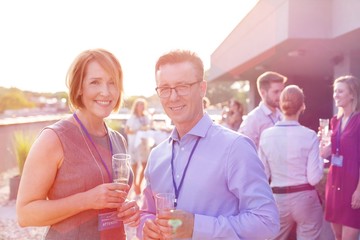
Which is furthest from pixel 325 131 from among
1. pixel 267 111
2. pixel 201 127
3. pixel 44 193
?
pixel 44 193

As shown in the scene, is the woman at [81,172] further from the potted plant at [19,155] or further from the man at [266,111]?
the potted plant at [19,155]

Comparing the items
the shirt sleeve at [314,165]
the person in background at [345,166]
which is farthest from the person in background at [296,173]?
the person in background at [345,166]

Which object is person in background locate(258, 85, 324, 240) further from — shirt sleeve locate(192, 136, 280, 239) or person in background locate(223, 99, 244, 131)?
person in background locate(223, 99, 244, 131)

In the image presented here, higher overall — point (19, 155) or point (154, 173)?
point (154, 173)

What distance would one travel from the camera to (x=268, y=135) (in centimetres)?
403

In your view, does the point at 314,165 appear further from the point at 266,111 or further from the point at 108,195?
the point at 108,195

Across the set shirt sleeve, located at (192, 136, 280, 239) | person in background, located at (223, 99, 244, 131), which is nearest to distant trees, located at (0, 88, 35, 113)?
person in background, located at (223, 99, 244, 131)

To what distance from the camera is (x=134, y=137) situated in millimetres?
8883

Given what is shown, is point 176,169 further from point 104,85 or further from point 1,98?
point 1,98

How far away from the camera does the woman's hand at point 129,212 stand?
7.17 feet

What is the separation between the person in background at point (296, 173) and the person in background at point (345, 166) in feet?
1.45

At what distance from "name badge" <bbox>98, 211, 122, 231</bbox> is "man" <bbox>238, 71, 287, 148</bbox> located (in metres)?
2.91

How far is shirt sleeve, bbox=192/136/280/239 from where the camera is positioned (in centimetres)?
190

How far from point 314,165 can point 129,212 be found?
221 cm
